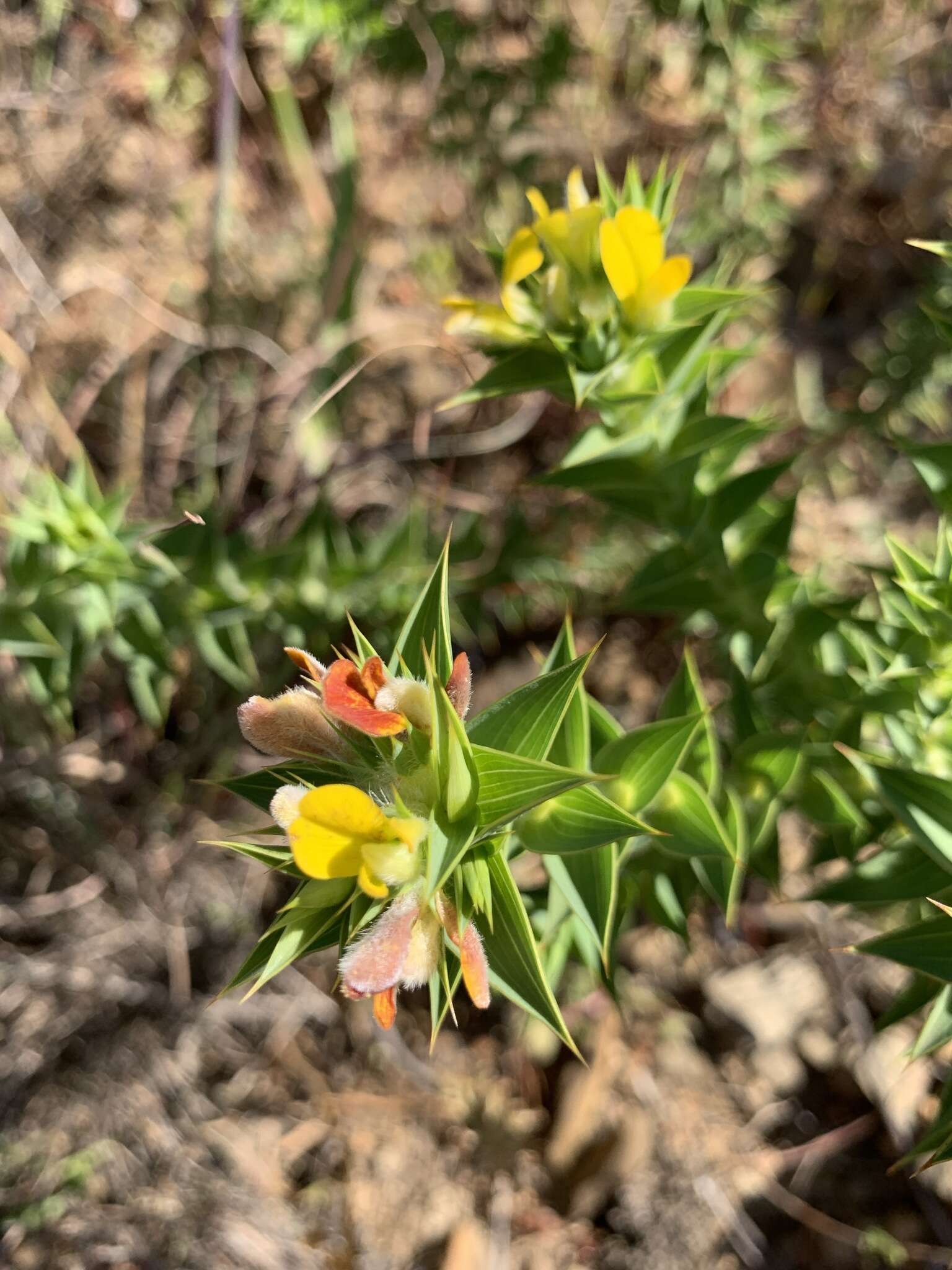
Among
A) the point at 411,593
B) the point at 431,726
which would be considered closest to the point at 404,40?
the point at 411,593

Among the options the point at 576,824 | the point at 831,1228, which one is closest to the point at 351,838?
the point at 576,824

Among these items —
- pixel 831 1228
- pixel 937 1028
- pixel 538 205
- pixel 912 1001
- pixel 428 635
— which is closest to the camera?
pixel 428 635

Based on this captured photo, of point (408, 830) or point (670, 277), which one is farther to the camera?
point (670, 277)

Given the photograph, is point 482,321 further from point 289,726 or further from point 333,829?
point 333,829

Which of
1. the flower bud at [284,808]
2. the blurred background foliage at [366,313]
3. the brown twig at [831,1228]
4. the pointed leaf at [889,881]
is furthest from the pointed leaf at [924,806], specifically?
the brown twig at [831,1228]

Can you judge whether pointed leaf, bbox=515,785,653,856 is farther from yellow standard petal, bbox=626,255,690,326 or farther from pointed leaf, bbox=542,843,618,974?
yellow standard petal, bbox=626,255,690,326

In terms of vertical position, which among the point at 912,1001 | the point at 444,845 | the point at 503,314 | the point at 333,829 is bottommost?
the point at 912,1001

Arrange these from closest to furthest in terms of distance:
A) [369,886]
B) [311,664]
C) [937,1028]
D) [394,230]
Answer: [369,886]
[311,664]
[937,1028]
[394,230]

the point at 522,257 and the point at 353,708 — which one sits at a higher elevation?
the point at 522,257

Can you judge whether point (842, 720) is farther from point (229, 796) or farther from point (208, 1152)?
point (208, 1152)
